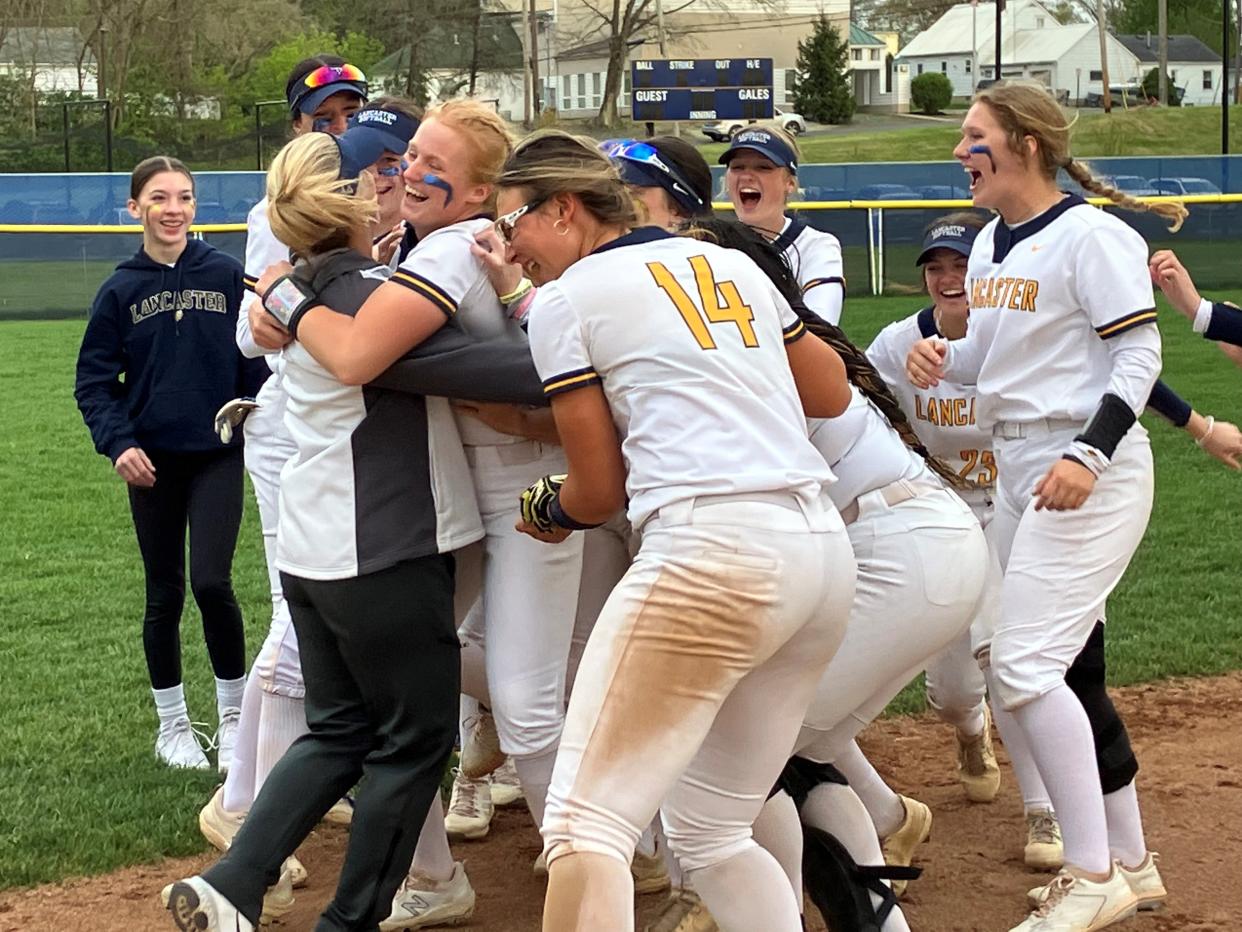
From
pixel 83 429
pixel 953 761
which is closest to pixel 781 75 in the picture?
pixel 83 429

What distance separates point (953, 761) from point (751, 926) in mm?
2505

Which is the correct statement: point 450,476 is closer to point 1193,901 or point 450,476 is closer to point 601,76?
point 1193,901

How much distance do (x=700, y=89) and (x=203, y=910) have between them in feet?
129

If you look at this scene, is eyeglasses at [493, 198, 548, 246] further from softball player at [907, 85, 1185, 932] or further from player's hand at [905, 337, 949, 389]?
player's hand at [905, 337, 949, 389]

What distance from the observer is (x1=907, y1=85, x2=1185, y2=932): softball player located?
380 cm

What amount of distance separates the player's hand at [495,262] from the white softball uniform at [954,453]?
65.5 inches

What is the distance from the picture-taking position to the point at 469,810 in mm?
4777

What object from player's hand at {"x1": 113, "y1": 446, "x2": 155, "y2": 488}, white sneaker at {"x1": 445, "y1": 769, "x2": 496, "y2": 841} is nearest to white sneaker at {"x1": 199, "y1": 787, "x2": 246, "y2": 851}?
white sneaker at {"x1": 445, "y1": 769, "x2": 496, "y2": 841}

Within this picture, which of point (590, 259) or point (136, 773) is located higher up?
point (590, 259)

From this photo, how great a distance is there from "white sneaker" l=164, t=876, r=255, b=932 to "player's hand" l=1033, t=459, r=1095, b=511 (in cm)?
207

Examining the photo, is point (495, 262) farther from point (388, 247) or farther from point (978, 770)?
point (978, 770)

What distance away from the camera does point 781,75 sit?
227 ft

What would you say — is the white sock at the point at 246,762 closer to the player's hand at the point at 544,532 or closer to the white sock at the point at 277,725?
the white sock at the point at 277,725

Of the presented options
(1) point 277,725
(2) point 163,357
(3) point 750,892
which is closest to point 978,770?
(3) point 750,892
